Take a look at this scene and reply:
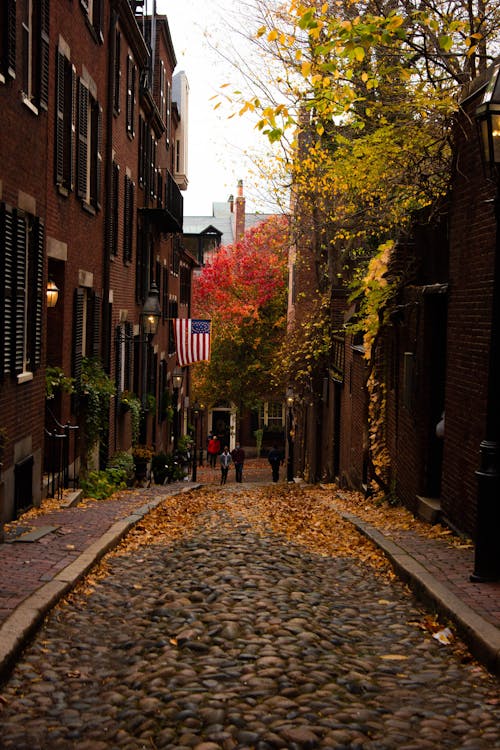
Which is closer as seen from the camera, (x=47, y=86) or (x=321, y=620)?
(x=321, y=620)

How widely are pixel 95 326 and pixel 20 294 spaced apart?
6.15 meters

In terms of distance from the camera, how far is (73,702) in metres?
5.13

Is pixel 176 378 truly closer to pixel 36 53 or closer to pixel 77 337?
pixel 77 337

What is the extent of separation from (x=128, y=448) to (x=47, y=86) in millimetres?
11958

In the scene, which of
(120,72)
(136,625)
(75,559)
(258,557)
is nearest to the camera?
(136,625)

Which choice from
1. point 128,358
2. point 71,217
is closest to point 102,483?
point 71,217

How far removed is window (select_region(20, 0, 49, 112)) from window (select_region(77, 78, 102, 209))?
3436 millimetres

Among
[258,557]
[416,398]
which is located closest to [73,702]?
[258,557]

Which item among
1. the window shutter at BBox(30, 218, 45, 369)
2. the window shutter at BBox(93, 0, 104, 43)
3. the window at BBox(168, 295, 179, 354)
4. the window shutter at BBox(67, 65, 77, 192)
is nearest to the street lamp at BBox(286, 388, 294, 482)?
the window at BBox(168, 295, 179, 354)

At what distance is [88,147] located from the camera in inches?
647

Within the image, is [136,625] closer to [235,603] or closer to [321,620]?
[235,603]

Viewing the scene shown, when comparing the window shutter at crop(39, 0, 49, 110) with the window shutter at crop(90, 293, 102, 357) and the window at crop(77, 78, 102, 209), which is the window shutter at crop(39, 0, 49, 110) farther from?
the window shutter at crop(90, 293, 102, 357)

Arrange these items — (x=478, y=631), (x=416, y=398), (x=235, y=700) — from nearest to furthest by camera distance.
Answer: (x=235, y=700) → (x=478, y=631) → (x=416, y=398)

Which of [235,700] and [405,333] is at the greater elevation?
[405,333]
